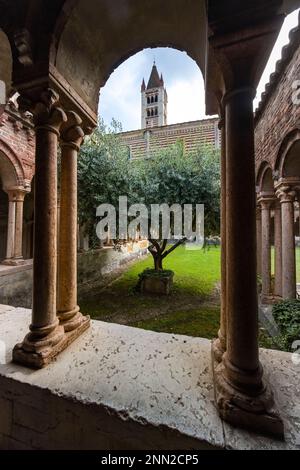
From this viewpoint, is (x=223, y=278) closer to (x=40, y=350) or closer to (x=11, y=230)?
(x=40, y=350)

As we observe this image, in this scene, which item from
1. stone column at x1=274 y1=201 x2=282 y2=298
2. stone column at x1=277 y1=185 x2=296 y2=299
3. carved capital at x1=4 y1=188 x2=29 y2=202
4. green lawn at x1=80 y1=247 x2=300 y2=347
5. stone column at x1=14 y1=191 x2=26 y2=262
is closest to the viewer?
stone column at x1=277 y1=185 x2=296 y2=299

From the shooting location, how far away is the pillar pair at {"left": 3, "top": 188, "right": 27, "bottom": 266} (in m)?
6.90

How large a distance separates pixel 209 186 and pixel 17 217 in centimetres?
634

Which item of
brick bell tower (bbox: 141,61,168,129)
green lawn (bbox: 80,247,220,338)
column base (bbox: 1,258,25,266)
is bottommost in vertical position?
green lawn (bbox: 80,247,220,338)

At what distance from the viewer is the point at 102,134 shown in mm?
7613

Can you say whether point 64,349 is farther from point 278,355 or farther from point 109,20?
point 109,20

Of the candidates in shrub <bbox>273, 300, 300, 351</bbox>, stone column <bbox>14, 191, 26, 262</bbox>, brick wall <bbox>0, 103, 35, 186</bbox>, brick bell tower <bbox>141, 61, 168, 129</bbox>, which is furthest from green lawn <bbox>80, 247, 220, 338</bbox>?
brick bell tower <bbox>141, 61, 168, 129</bbox>

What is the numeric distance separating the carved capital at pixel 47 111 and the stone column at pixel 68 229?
10.3 inches

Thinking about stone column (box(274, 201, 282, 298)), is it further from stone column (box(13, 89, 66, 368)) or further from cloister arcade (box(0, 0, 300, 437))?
stone column (box(13, 89, 66, 368))

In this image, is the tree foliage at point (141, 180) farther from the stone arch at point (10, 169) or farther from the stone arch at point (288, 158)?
the stone arch at point (288, 158)

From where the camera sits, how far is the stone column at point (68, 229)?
1.99m

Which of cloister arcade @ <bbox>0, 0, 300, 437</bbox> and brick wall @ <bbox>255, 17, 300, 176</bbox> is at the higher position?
brick wall @ <bbox>255, 17, 300, 176</bbox>

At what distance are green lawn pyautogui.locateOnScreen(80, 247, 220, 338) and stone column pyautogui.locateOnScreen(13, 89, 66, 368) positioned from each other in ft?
11.5

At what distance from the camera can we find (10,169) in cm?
699
